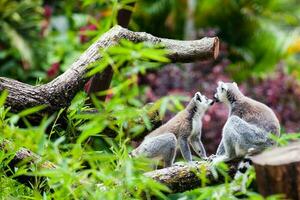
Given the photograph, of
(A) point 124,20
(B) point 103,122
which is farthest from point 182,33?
(B) point 103,122

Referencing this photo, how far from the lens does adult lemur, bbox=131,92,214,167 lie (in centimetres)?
440

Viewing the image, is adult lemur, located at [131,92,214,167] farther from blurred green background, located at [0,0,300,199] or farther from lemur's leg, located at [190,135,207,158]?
blurred green background, located at [0,0,300,199]

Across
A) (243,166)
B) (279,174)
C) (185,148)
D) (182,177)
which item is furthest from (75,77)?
(279,174)

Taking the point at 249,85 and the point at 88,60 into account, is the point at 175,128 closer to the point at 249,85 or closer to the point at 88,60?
the point at 88,60

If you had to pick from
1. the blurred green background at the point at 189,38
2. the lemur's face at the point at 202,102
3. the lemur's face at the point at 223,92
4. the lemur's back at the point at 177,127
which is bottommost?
the blurred green background at the point at 189,38

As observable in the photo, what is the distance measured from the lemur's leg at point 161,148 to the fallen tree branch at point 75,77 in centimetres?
49

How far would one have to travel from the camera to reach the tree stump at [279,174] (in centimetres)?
297

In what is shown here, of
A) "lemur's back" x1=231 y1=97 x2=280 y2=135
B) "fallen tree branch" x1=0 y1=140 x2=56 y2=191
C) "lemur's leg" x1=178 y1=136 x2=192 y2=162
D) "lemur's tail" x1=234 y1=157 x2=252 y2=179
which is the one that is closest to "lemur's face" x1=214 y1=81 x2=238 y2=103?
"lemur's back" x1=231 y1=97 x2=280 y2=135

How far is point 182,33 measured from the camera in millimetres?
10062

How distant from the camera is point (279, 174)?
9.78ft

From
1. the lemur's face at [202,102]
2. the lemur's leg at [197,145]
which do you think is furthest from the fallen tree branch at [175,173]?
the lemur's face at [202,102]

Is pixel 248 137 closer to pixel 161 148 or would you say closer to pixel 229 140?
pixel 229 140

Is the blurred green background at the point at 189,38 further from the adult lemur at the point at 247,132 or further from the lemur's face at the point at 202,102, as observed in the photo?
the adult lemur at the point at 247,132

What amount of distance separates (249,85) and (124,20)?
3488 mm
